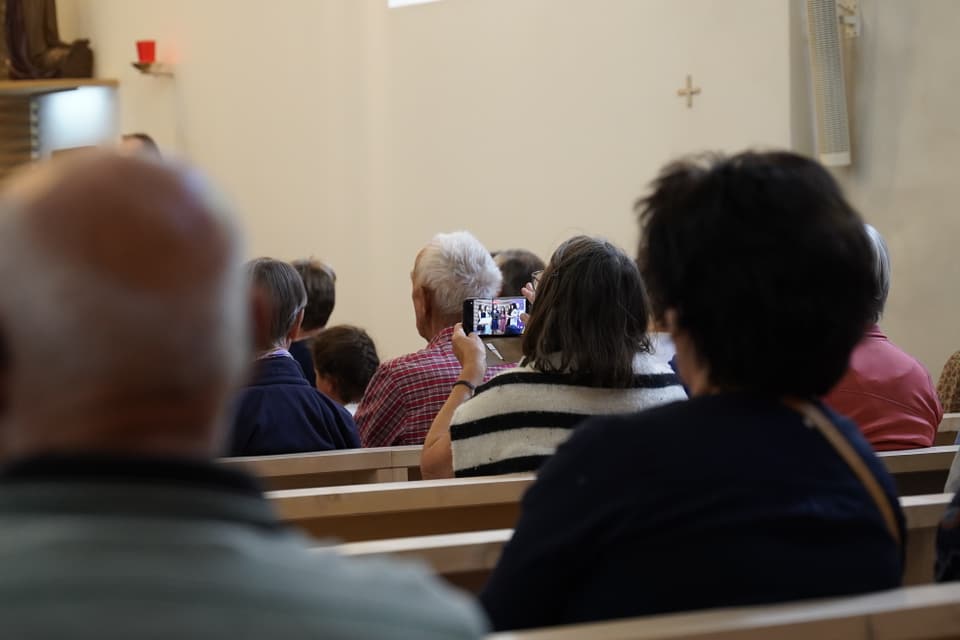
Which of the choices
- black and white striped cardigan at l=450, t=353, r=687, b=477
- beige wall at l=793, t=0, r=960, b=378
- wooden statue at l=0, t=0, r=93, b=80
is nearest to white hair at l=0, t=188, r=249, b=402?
black and white striped cardigan at l=450, t=353, r=687, b=477

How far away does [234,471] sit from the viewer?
36.1 inches

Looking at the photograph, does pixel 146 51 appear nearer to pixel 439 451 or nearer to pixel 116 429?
pixel 439 451

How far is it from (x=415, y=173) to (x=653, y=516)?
23.1 ft

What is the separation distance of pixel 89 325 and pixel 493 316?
266 centimetres

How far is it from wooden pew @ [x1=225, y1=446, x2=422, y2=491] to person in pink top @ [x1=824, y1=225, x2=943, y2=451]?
3.43 ft

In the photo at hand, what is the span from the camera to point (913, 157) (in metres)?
6.17

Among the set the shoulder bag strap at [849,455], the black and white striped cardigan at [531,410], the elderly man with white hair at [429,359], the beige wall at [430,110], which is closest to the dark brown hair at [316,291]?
the elderly man with white hair at [429,359]

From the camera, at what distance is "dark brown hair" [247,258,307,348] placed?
12.2 feet

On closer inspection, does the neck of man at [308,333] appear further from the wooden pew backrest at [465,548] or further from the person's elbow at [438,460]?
the wooden pew backrest at [465,548]

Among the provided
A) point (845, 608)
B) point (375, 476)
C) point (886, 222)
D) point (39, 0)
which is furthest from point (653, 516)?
point (39, 0)

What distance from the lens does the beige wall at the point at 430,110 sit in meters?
7.00

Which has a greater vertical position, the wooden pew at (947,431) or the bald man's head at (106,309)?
the bald man's head at (106,309)

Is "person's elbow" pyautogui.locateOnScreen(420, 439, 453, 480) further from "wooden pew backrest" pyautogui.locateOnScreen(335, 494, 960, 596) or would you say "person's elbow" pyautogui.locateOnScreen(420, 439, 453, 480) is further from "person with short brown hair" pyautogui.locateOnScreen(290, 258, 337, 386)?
"person with short brown hair" pyautogui.locateOnScreen(290, 258, 337, 386)

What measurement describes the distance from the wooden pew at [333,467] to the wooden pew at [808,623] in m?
1.90
